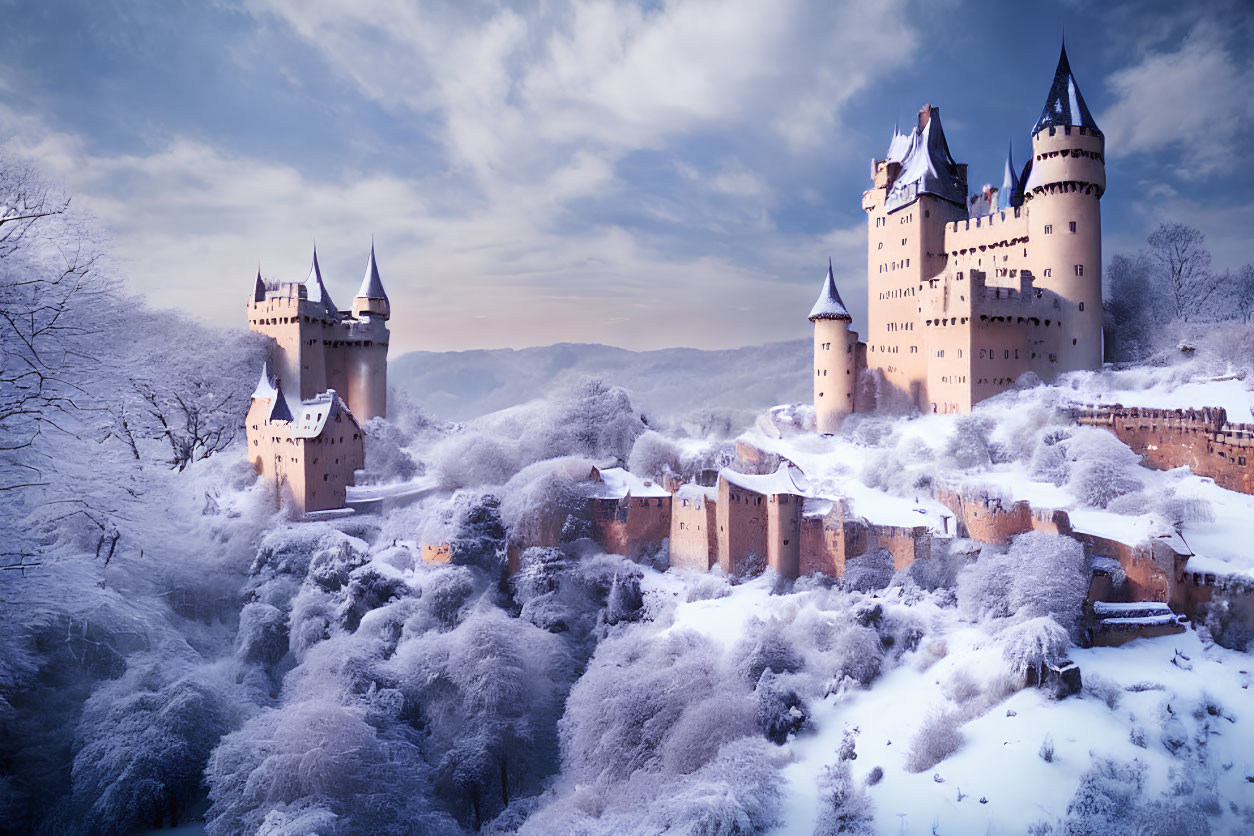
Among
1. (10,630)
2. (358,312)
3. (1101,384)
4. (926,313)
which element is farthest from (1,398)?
(1101,384)

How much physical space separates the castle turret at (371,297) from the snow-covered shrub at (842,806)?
24843 mm

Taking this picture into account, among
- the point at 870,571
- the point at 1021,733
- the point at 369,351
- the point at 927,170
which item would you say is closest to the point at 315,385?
the point at 369,351

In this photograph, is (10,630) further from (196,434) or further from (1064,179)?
(1064,179)

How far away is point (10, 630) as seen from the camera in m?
9.57

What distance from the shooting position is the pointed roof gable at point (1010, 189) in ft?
96.7

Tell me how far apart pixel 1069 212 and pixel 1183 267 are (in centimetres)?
739

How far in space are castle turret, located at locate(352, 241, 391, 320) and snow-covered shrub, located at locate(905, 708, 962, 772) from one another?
2542 cm

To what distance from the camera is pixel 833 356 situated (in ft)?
98.1

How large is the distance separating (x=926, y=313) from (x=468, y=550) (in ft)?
57.9

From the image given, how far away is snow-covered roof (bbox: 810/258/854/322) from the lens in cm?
2970

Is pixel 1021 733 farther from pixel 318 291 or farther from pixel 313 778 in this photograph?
pixel 318 291

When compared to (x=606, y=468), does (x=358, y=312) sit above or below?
above

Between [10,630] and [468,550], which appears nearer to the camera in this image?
[10,630]

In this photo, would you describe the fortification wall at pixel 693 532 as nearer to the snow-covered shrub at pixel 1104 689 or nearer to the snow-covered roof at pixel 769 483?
the snow-covered roof at pixel 769 483
